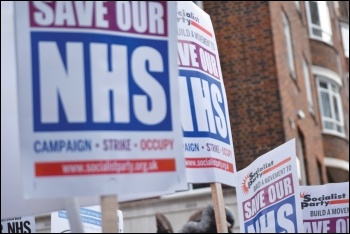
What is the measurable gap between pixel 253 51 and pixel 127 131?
13061 millimetres

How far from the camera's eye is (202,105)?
19.6 feet

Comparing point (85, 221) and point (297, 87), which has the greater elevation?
point (297, 87)

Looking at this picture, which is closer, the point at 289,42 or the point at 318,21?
the point at 289,42

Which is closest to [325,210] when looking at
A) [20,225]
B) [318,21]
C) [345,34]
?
[20,225]

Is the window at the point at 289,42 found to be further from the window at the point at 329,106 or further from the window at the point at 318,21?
the window at the point at 318,21

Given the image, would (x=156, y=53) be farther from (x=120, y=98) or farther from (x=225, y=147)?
(x=225, y=147)

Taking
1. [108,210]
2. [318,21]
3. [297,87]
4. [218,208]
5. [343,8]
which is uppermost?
[343,8]

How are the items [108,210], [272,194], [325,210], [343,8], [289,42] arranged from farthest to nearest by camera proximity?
[343,8]
[289,42]
[325,210]
[272,194]
[108,210]

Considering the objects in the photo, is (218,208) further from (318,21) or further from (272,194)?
(318,21)

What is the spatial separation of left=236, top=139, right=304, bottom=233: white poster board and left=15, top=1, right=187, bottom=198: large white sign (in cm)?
262

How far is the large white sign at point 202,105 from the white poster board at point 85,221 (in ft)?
5.13

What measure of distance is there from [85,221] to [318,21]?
16644 millimetres

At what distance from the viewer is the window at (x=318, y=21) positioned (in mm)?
22969

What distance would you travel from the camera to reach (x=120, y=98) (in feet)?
12.1
